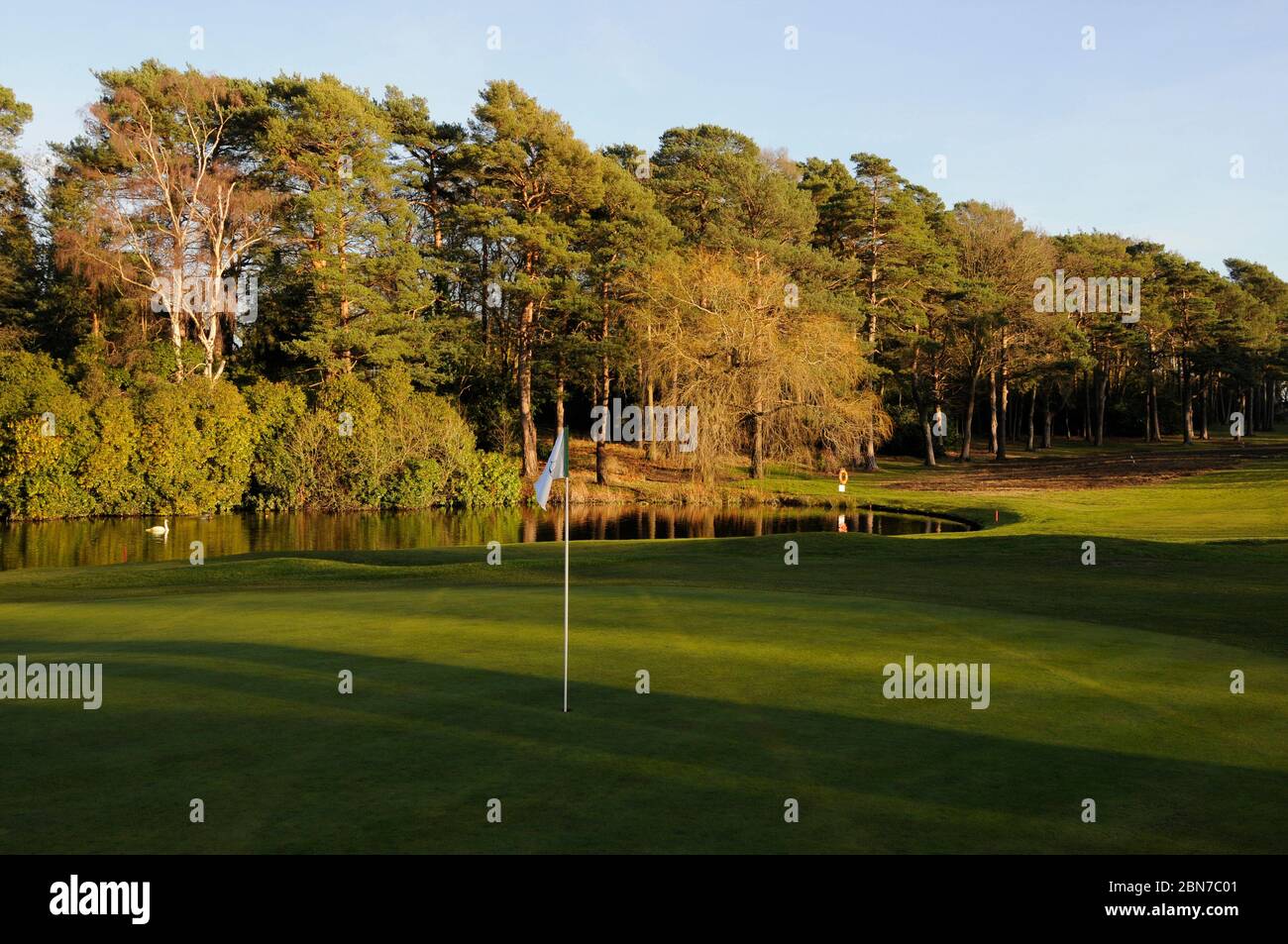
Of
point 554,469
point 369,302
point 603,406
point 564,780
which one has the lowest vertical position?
point 564,780

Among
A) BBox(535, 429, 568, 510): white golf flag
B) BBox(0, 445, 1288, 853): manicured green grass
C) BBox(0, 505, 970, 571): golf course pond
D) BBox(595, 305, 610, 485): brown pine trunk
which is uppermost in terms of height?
BBox(595, 305, 610, 485): brown pine trunk

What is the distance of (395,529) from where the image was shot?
41812mm

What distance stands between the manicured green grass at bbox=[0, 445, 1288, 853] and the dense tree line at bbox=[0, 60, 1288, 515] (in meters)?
31.2

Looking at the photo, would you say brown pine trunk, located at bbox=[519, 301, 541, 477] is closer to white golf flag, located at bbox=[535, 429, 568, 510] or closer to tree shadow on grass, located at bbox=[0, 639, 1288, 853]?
tree shadow on grass, located at bbox=[0, 639, 1288, 853]

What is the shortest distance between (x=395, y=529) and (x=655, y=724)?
35.4m

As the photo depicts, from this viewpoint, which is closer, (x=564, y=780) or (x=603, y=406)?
(x=564, y=780)

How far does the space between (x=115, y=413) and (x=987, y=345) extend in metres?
59.2

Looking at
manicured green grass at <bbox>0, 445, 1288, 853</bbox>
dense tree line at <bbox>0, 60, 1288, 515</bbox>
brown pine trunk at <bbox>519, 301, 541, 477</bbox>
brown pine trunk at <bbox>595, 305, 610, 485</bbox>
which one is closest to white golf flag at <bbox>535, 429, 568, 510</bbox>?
manicured green grass at <bbox>0, 445, 1288, 853</bbox>

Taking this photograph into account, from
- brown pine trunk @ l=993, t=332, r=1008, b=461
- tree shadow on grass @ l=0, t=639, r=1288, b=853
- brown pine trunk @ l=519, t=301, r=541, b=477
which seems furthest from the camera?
brown pine trunk @ l=993, t=332, r=1008, b=461

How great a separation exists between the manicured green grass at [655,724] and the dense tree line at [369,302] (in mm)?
31209

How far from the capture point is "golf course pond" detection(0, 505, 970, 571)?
34.2m
